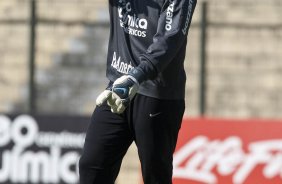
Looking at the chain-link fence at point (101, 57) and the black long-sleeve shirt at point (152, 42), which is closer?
the black long-sleeve shirt at point (152, 42)

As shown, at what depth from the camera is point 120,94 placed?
14.3 feet

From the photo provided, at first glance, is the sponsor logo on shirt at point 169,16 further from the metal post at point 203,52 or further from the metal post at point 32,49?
the metal post at point 32,49

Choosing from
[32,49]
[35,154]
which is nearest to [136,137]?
[35,154]

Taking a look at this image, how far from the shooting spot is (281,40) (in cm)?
997

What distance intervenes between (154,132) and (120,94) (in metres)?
0.45

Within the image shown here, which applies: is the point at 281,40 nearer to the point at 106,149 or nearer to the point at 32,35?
the point at 32,35

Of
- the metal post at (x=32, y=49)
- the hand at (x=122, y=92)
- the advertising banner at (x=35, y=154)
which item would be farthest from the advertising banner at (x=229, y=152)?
the hand at (x=122, y=92)

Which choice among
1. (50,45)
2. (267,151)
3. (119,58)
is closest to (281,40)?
(267,151)

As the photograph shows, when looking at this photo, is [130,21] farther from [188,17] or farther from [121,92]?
[121,92]

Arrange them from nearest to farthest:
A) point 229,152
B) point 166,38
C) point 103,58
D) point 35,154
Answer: point 166,38 → point 229,152 → point 35,154 → point 103,58

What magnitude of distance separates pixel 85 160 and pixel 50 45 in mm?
5734

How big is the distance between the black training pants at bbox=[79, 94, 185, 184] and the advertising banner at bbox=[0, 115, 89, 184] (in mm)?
4397

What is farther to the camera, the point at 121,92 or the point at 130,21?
the point at 130,21

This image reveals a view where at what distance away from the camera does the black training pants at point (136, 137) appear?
186 inches
